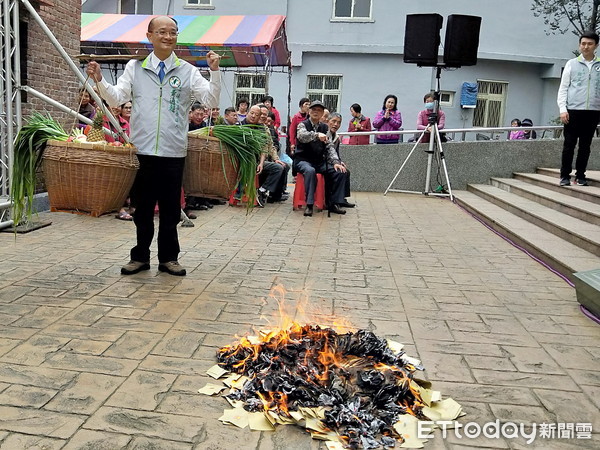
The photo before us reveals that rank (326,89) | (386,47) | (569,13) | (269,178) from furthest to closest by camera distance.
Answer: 1. (326,89)
2. (386,47)
3. (569,13)
4. (269,178)

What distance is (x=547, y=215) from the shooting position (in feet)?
25.5

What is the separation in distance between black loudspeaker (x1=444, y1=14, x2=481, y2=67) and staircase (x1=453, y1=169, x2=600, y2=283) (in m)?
2.57

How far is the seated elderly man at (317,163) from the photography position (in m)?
9.05

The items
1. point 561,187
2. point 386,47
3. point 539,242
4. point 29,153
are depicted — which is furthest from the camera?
point 386,47

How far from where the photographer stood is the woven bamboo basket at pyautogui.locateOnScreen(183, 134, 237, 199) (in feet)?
16.0

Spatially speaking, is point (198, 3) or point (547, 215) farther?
point (198, 3)

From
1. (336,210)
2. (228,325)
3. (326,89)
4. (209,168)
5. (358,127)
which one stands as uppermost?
(326,89)

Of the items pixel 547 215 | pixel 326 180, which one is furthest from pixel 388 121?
pixel 547 215

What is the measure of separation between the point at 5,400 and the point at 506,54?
64.5ft

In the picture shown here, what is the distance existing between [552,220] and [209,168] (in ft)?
15.3

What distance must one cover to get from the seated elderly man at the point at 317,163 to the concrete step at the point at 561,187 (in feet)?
11.3

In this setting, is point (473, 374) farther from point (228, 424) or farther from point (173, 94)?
point (173, 94)

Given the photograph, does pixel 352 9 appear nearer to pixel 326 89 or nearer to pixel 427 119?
pixel 326 89

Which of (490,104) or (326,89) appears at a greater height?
(326,89)
